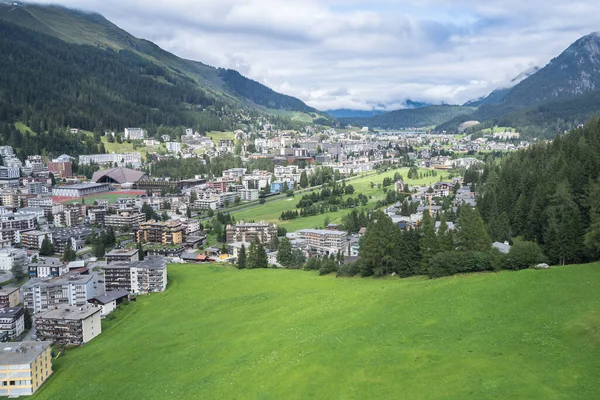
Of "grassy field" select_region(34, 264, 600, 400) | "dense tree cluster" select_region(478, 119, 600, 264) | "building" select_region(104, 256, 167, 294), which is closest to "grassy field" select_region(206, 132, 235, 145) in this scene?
"building" select_region(104, 256, 167, 294)

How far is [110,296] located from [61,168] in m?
75.9

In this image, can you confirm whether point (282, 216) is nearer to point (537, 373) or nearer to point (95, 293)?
point (95, 293)

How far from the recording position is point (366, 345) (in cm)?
2181

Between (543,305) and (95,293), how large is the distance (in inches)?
1188

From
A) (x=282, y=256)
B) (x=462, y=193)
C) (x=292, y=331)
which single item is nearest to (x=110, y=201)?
(x=282, y=256)

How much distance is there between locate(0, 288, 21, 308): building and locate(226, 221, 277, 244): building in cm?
2202

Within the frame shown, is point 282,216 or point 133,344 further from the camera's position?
point 282,216

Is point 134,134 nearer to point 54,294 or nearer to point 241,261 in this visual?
point 241,261

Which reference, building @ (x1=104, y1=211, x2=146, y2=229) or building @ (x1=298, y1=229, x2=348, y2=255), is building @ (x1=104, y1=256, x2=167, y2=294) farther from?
building @ (x1=104, y1=211, x2=146, y2=229)

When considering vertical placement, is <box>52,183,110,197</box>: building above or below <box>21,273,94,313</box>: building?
above

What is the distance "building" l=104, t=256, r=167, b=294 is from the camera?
4038 centimetres

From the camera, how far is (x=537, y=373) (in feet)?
55.1

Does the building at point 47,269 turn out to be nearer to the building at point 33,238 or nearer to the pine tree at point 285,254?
the building at point 33,238

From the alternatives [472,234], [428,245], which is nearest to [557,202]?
[472,234]
